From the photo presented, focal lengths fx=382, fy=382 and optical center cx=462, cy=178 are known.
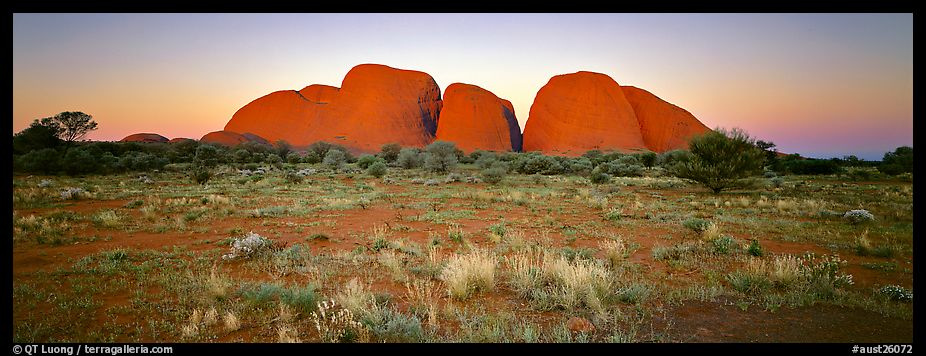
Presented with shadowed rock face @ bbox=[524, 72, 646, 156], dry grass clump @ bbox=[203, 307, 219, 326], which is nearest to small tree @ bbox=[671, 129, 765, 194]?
dry grass clump @ bbox=[203, 307, 219, 326]

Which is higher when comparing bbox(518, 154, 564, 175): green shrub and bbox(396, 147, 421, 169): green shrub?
bbox(396, 147, 421, 169): green shrub

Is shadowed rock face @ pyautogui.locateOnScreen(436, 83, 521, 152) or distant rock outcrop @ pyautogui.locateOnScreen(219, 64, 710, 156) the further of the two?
shadowed rock face @ pyautogui.locateOnScreen(436, 83, 521, 152)

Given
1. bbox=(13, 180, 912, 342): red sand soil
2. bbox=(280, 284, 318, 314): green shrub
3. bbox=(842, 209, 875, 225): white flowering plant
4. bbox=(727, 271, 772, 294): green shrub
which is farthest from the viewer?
bbox=(842, 209, 875, 225): white flowering plant

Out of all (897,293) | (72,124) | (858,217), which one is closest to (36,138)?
(72,124)

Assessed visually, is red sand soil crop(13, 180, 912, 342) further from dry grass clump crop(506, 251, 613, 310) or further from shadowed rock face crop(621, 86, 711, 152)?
shadowed rock face crop(621, 86, 711, 152)

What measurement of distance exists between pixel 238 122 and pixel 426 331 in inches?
3921

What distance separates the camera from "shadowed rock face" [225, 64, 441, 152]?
79125 millimetres

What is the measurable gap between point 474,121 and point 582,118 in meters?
20.8

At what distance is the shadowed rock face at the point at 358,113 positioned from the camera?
79.1m

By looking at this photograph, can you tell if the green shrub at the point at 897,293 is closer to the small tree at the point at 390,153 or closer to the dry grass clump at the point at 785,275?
the dry grass clump at the point at 785,275

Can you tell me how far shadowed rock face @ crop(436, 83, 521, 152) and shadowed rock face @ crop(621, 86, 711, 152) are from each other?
2537cm

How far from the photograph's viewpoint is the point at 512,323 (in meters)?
4.03

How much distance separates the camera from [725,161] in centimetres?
1745
